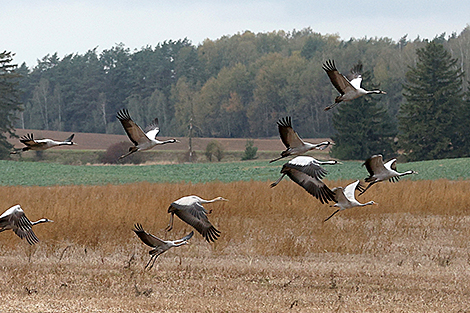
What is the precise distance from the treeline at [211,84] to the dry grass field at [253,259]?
65.0 metres

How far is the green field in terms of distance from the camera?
38812 mm

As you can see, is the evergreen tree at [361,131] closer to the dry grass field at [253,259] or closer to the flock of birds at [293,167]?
the dry grass field at [253,259]

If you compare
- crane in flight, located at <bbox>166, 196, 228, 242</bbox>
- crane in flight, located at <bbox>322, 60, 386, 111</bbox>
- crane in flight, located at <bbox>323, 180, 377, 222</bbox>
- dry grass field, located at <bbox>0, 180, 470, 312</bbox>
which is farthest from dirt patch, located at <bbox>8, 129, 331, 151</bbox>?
crane in flight, located at <bbox>322, 60, 386, 111</bbox>

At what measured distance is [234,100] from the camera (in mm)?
97000

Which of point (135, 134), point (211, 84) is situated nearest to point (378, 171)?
point (135, 134)

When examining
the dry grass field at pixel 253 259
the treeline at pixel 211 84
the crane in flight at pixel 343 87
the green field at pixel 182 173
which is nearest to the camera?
the crane in flight at pixel 343 87

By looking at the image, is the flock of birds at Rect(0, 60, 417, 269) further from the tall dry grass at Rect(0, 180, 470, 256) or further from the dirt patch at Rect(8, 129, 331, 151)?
the dirt patch at Rect(8, 129, 331, 151)

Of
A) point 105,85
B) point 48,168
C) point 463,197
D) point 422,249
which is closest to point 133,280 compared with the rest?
point 422,249

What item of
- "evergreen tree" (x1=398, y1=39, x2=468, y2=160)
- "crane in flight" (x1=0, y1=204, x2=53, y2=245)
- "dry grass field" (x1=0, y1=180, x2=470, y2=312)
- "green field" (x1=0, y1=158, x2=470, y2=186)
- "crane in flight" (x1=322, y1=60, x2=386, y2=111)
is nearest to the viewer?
"crane in flight" (x1=322, y1=60, x2=386, y2=111)

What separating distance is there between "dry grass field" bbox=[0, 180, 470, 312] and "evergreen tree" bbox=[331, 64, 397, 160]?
37.6 metres

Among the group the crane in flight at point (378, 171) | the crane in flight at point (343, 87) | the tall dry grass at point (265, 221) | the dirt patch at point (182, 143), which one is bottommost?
the dirt patch at point (182, 143)

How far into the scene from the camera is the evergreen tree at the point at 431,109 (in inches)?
2046

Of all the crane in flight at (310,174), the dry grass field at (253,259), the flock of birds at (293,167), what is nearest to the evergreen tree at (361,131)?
the dry grass field at (253,259)

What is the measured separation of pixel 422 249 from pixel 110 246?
236 inches
